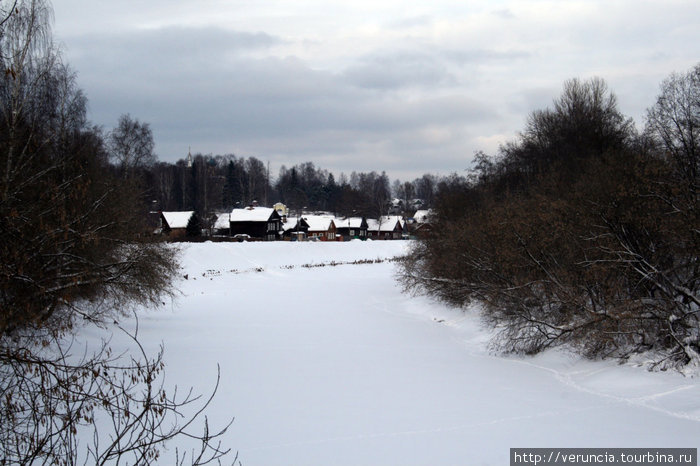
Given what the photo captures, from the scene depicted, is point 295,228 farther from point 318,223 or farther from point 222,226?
point 222,226

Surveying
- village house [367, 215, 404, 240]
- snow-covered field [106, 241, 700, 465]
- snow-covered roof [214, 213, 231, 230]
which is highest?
snow-covered roof [214, 213, 231, 230]

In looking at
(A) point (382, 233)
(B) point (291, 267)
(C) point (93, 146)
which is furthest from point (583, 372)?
(A) point (382, 233)

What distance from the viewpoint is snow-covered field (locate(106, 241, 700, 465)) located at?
8117mm

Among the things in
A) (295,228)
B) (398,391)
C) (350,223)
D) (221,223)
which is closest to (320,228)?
(295,228)

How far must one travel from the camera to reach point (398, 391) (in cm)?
1108

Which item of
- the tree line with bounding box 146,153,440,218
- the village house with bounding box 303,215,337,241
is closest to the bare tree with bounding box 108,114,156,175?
the tree line with bounding box 146,153,440,218

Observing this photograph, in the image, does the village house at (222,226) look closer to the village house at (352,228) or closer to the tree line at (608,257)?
the village house at (352,228)

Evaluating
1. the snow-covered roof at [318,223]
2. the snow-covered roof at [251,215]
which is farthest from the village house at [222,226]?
the snow-covered roof at [318,223]

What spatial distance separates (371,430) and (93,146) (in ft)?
41.9

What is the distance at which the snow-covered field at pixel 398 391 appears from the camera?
8117 mm

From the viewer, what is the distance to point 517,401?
10.3 m

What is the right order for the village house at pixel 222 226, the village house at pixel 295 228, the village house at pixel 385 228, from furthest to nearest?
1. the village house at pixel 385 228
2. the village house at pixel 295 228
3. the village house at pixel 222 226

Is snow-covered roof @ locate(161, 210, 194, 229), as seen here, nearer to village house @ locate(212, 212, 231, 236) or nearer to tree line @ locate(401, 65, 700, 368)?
village house @ locate(212, 212, 231, 236)

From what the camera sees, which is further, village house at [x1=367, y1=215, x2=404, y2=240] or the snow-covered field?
village house at [x1=367, y1=215, x2=404, y2=240]
